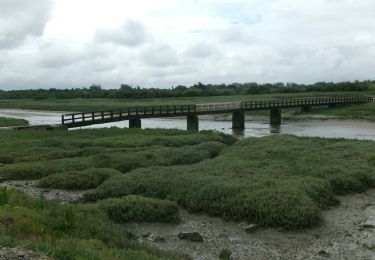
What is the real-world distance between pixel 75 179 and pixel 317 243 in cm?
1054

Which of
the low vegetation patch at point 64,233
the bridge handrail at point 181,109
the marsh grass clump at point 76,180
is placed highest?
the bridge handrail at point 181,109

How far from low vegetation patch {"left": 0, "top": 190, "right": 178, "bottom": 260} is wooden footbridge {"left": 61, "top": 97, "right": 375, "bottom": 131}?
95.8 ft

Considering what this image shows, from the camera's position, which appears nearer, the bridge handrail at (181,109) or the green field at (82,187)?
the green field at (82,187)

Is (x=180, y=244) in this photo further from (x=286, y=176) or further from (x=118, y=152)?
(x=118, y=152)

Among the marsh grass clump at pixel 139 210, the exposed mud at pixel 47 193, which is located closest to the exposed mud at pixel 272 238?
the marsh grass clump at pixel 139 210

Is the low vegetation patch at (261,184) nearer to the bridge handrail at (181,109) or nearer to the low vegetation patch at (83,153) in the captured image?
the low vegetation patch at (83,153)

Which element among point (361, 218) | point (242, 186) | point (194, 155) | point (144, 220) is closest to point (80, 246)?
point (144, 220)

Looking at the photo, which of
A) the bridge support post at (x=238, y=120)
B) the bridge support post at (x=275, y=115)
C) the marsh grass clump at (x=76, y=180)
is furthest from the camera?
the bridge support post at (x=275, y=115)

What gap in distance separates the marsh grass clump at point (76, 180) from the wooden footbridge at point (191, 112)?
2218 cm

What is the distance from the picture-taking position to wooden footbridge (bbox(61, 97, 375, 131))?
44.2 m

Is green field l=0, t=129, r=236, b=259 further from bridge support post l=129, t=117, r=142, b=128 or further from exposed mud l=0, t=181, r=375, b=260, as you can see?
bridge support post l=129, t=117, r=142, b=128

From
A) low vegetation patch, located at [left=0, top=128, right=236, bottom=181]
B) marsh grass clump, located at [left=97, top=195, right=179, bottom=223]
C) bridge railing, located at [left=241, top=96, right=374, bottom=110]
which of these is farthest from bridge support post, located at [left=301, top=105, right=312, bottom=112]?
marsh grass clump, located at [left=97, top=195, right=179, bottom=223]

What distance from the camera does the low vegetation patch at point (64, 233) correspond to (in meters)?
7.78

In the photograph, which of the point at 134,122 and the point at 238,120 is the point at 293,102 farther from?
the point at 134,122
